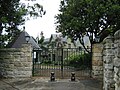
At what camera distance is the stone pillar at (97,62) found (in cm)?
1242

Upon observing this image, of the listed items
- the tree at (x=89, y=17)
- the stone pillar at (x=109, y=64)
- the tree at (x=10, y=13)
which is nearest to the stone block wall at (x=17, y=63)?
Result: the tree at (x=10, y=13)

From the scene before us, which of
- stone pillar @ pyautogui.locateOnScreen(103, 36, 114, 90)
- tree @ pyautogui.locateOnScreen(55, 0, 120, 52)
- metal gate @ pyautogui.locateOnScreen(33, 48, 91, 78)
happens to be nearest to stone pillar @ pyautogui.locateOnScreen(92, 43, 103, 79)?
metal gate @ pyautogui.locateOnScreen(33, 48, 91, 78)

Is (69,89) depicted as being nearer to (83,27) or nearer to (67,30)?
(83,27)

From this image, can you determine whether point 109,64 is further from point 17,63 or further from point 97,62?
point 17,63

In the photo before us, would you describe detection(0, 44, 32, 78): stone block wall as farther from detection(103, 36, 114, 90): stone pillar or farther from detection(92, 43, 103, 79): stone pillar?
detection(103, 36, 114, 90): stone pillar

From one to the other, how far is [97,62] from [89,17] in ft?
15.4

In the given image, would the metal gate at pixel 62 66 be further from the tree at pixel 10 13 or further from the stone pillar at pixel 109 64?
the stone pillar at pixel 109 64

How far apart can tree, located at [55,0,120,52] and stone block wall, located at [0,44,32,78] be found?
17.1 feet

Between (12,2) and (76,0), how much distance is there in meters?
5.26

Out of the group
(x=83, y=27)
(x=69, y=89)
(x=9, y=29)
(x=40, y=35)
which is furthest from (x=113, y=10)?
(x=40, y=35)

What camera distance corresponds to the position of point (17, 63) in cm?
1259

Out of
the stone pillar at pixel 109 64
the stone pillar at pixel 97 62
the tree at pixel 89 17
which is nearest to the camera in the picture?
→ the stone pillar at pixel 109 64

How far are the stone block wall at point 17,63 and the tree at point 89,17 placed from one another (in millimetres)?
5213

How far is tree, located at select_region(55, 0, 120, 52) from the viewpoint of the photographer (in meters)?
15.5
